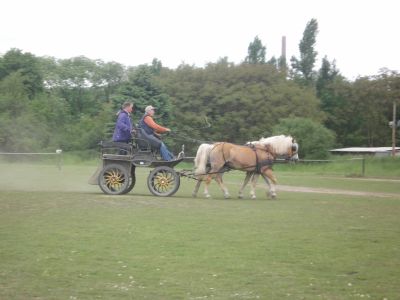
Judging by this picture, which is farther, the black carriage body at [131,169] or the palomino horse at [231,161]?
the palomino horse at [231,161]

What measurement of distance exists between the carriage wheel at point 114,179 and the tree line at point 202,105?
2471 cm

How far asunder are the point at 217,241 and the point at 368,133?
5482 cm

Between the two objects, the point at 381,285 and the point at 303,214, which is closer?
the point at 381,285

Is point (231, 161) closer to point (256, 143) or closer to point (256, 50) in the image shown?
point (256, 143)

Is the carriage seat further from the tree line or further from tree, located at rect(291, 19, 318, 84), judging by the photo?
tree, located at rect(291, 19, 318, 84)

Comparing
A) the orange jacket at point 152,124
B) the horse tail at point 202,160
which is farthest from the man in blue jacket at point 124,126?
the horse tail at point 202,160

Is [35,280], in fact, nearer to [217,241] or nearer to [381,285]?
[217,241]

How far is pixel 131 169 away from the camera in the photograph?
57.4ft

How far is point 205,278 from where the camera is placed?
299 inches

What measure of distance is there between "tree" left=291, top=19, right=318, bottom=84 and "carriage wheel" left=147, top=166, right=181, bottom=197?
55188mm

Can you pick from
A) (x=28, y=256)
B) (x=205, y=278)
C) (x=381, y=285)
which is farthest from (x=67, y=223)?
(x=381, y=285)

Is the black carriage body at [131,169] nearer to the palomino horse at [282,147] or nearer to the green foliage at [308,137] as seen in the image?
the palomino horse at [282,147]

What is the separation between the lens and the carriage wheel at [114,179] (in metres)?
17.2

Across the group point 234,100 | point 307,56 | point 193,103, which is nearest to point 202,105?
point 193,103
